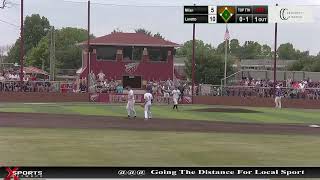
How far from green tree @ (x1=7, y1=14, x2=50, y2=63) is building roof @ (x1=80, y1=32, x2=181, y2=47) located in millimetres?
51526

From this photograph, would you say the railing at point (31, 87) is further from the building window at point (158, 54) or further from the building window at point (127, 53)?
the building window at point (158, 54)

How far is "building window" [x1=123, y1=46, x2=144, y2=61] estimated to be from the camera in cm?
7438

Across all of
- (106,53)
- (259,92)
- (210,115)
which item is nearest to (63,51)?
(106,53)

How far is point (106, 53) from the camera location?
74.1 meters

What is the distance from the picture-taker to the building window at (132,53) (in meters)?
74.4

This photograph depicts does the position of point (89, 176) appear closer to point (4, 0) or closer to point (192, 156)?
point (192, 156)

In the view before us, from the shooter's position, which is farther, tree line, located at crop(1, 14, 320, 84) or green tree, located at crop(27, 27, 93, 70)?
green tree, located at crop(27, 27, 93, 70)

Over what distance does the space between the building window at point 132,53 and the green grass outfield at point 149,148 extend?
51786 mm

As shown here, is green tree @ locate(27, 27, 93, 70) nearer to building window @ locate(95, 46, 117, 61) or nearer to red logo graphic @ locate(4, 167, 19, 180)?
building window @ locate(95, 46, 117, 61)

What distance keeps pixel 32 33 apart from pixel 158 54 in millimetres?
61375

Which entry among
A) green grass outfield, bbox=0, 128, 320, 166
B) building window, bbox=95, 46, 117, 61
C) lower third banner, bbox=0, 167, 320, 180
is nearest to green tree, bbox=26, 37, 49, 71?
building window, bbox=95, 46, 117, 61

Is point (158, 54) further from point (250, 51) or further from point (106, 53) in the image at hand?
point (250, 51)

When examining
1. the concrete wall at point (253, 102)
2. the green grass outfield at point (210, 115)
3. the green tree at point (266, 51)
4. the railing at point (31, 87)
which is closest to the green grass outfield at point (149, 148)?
the green grass outfield at point (210, 115)
